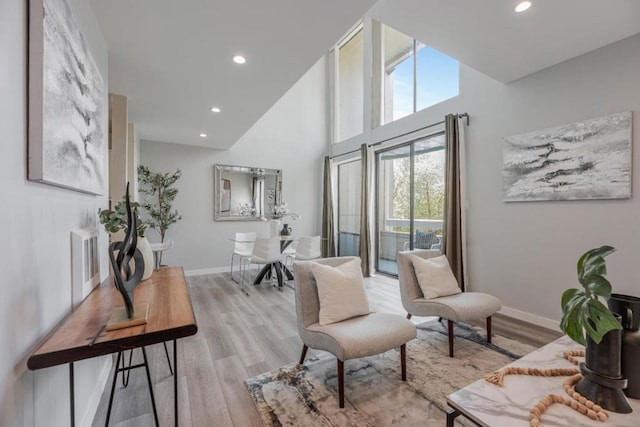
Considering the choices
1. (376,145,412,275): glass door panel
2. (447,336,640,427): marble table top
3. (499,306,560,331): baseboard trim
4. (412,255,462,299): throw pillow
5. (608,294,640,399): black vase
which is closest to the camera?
(447,336,640,427): marble table top

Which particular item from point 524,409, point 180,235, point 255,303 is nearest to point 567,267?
point 524,409

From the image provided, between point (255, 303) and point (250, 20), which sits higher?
point (250, 20)

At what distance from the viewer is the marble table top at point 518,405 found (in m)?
1.07

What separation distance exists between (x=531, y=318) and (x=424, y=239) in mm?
1691

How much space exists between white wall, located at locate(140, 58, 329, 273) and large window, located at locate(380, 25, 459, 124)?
1.89 m

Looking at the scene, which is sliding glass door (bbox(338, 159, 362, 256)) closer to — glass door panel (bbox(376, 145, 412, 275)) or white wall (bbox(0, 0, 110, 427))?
glass door panel (bbox(376, 145, 412, 275))

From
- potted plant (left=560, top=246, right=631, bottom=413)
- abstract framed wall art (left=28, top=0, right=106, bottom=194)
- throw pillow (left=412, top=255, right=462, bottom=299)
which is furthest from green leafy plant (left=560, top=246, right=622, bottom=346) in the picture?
abstract framed wall art (left=28, top=0, right=106, bottom=194)

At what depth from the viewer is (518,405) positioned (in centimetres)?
117

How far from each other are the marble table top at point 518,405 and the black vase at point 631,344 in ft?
0.20

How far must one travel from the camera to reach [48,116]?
1.07 meters

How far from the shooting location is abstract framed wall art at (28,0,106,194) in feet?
3.27

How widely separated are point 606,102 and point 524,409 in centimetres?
289

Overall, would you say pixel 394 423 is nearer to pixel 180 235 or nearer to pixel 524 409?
pixel 524 409

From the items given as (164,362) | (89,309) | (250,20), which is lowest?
(164,362)
